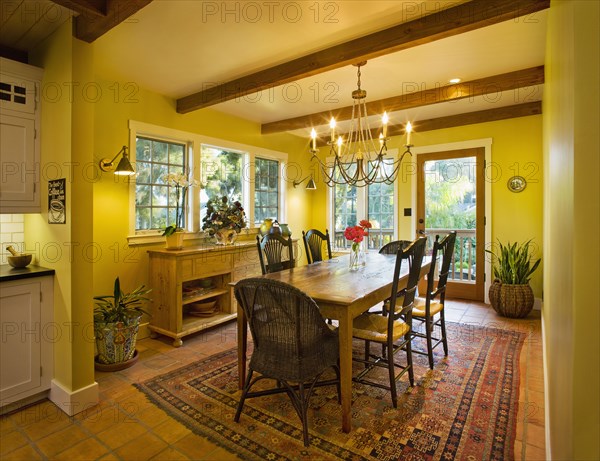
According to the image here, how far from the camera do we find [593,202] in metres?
0.88

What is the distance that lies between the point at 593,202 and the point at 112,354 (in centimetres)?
321

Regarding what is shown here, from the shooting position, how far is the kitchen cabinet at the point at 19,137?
2.28 m

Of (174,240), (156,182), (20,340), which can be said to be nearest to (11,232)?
(20,340)

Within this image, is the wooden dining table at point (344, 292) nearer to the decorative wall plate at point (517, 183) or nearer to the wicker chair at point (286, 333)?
the wicker chair at point (286, 333)

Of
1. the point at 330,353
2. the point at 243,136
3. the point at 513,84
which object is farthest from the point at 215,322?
the point at 513,84

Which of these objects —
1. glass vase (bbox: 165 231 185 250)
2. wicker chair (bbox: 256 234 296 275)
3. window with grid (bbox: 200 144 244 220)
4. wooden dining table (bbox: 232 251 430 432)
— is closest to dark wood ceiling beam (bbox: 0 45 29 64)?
glass vase (bbox: 165 231 185 250)

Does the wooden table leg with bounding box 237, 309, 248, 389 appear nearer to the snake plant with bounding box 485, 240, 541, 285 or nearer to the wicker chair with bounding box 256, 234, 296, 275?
the wicker chair with bounding box 256, 234, 296, 275

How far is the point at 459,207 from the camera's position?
5.01m

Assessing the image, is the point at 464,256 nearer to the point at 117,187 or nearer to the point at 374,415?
the point at 374,415

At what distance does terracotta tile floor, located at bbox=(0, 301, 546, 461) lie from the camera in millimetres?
1838

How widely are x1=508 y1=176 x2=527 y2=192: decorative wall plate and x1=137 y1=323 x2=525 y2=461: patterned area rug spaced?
254 cm

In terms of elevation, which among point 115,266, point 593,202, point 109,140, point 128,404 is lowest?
point 128,404

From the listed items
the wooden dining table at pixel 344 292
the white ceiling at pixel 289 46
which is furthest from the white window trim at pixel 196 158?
the wooden dining table at pixel 344 292

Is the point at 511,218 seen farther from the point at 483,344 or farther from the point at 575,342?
the point at 575,342
